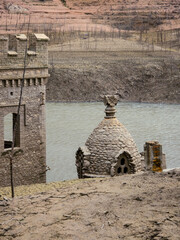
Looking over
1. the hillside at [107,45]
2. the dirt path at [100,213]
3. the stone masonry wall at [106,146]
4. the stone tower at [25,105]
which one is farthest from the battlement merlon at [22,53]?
the hillside at [107,45]

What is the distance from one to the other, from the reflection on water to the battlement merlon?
7.23 m

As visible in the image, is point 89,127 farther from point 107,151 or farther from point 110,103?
point 107,151

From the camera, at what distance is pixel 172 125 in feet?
130

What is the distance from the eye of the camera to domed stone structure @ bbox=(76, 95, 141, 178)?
48.6 feet

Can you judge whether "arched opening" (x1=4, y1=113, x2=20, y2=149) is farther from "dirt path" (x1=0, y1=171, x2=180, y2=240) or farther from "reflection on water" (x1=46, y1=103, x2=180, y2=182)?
"dirt path" (x1=0, y1=171, x2=180, y2=240)

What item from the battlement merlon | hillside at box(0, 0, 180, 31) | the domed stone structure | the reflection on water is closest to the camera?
the domed stone structure

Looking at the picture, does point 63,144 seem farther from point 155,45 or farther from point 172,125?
point 155,45

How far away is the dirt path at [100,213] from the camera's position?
736 centimetres

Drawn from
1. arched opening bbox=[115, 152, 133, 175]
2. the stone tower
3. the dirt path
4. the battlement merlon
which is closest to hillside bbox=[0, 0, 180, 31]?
the battlement merlon

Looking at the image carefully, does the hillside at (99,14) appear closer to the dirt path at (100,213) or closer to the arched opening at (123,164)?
the arched opening at (123,164)

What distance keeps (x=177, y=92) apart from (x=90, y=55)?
16.3 m

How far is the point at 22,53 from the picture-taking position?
55.1 ft

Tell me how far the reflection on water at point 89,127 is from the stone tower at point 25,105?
5772 mm

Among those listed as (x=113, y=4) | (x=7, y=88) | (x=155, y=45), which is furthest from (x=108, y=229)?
(x=113, y=4)
